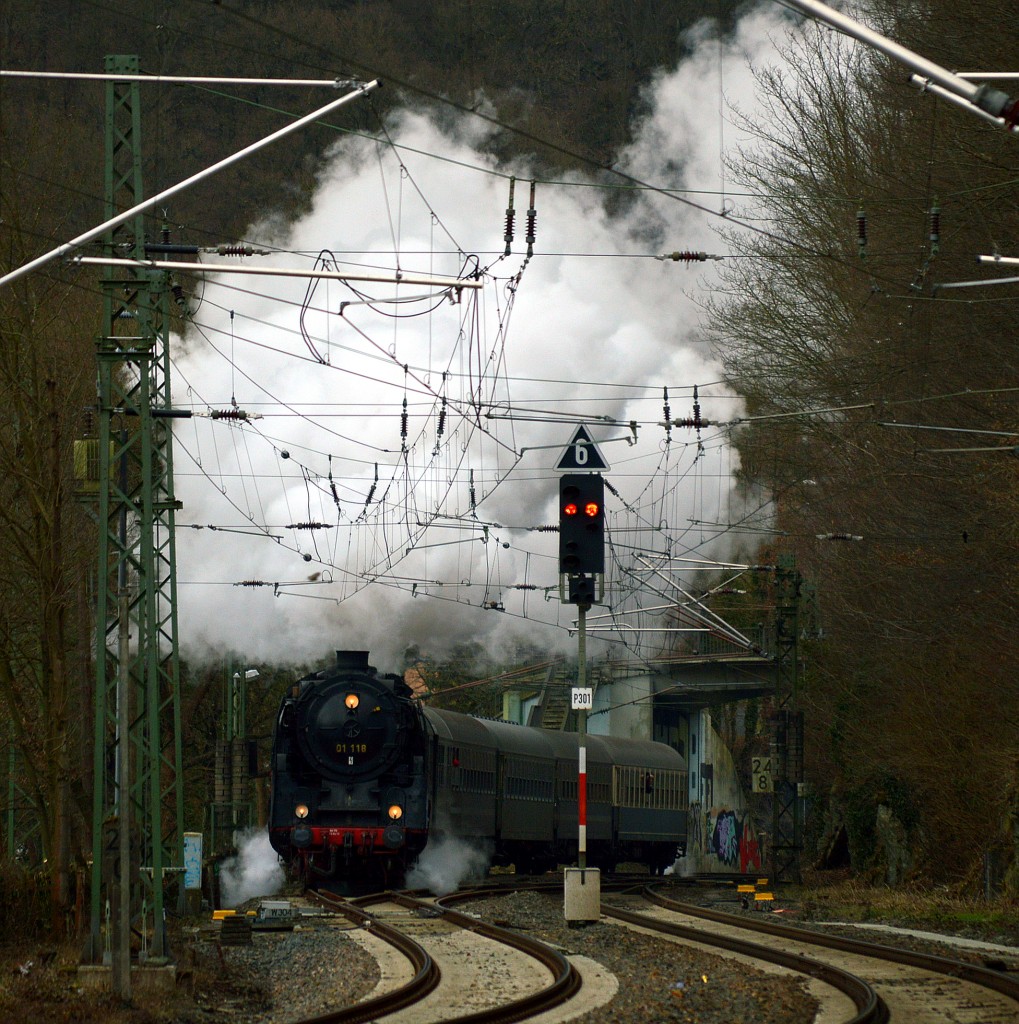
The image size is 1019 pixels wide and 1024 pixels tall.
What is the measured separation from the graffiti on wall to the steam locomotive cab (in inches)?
1015

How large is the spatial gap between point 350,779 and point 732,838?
28926 millimetres

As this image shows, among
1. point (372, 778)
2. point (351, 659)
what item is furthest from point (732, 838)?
point (372, 778)

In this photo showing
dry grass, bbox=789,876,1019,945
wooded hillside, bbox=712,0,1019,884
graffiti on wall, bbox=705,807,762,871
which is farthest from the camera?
graffiti on wall, bbox=705,807,762,871

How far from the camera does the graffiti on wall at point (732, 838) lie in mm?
51656

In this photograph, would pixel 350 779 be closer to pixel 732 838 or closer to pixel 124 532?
pixel 124 532

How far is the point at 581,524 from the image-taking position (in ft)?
65.0

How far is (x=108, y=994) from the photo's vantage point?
1276 cm

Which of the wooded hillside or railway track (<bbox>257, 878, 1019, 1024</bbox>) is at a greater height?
the wooded hillside

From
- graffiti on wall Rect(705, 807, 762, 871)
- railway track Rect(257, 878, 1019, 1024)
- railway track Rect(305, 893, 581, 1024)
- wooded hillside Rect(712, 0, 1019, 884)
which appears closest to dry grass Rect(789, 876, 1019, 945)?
wooded hillside Rect(712, 0, 1019, 884)

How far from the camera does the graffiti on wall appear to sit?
51.7m

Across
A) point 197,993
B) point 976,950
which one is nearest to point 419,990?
point 197,993

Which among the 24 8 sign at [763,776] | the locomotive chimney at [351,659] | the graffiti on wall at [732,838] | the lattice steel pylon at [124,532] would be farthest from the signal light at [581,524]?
the graffiti on wall at [732,838]

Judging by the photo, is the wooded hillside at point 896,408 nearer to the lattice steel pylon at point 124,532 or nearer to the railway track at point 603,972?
the railway track at point 603,972

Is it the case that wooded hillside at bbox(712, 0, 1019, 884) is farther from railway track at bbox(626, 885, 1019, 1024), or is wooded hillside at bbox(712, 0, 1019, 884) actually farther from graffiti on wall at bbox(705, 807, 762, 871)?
graffiti on wall at bbox(705, 807, 762, 871)
